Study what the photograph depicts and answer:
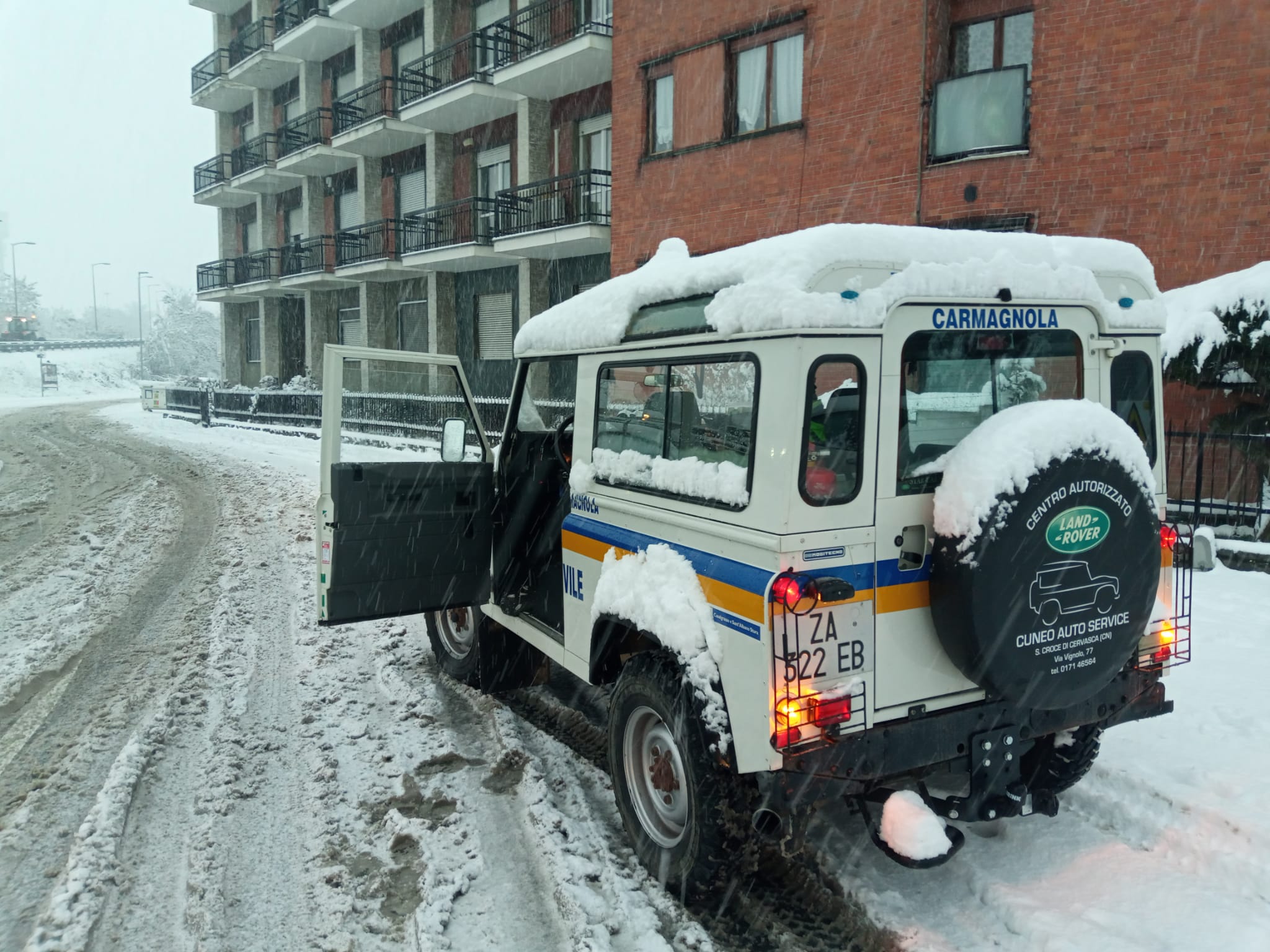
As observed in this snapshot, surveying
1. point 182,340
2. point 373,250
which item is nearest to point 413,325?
point 373,250

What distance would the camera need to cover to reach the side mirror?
17.5 feet

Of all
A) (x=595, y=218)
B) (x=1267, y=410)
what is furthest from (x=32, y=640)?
(x=595, y=218)

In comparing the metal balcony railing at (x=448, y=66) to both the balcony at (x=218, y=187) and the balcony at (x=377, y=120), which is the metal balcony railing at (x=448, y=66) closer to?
the balcony at (x=377, y=120)

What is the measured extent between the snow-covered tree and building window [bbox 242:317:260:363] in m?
50.1

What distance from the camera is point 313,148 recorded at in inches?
1048

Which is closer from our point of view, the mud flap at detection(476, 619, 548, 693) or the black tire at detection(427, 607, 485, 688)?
the mud flap at detection(476, 619, 548, 693)

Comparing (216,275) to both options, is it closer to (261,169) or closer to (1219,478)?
(261,169)

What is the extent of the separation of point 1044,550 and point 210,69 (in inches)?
1545

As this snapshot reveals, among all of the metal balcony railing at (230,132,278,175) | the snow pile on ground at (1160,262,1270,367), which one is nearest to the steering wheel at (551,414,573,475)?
the snow pile on ground at (1160,262,1270,367)

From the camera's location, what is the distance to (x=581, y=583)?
4.28 meters

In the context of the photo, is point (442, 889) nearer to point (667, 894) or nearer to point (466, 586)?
point (667, 894)

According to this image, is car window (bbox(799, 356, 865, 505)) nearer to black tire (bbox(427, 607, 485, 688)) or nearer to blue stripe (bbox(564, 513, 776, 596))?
blue stripe (bbox(564, 513, 776, 596))

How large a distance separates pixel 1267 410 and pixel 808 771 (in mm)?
7136

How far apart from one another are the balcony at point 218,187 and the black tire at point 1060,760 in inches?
1375
